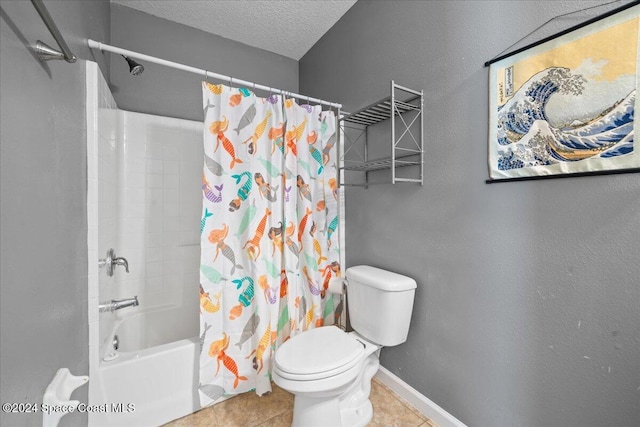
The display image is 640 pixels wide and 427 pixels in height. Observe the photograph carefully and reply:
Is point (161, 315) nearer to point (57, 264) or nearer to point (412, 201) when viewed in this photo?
point (57, 264)

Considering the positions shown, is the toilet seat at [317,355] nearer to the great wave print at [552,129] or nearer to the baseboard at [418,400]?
the baseboard at [418,400]

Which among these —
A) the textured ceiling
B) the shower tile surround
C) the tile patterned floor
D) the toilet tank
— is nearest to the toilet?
the toilet tank

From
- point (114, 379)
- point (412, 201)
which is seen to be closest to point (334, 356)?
point (412, 201)

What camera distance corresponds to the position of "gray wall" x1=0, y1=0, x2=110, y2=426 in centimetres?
54

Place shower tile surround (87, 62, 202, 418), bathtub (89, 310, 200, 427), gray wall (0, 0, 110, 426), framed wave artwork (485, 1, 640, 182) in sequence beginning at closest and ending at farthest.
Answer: gray wall (0, 0, 110, 426) → framed wave artwork (485, 1, 640, 182) → bathtub (89, 310, 200, 427) → shower tile surround (87, 62, 202, 418)

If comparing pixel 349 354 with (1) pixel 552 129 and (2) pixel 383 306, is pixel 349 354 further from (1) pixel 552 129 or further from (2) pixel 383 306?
(1) pixel 552 129

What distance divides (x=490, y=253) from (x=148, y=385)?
1.75 metres

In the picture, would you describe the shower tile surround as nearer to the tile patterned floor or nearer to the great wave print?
the tile patterned floor

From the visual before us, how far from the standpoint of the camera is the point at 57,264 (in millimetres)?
799

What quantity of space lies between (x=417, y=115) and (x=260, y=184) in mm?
950

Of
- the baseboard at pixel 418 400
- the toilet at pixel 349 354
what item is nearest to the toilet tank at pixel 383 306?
the toilet at pixel 349 354

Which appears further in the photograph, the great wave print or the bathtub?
the bathtub

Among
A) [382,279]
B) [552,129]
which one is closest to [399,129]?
[552,129]

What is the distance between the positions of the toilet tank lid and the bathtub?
3.17ft
